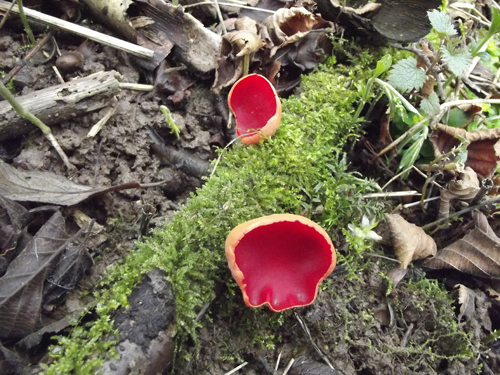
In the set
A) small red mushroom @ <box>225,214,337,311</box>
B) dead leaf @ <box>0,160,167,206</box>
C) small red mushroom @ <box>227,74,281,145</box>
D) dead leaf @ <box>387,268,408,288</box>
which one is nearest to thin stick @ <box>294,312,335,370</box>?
small red mushroom @ <box>225,214,337,311</box>

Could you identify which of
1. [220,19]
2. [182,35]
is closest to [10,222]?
[182,35]

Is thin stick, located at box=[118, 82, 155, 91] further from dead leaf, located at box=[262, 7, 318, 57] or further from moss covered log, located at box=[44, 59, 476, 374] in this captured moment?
dead leaf, located at box=[262, 7, 318, 57]

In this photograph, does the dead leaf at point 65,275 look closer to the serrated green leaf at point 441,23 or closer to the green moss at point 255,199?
the green moss at point 255,199

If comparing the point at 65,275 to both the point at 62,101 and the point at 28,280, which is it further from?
the point at 62,101

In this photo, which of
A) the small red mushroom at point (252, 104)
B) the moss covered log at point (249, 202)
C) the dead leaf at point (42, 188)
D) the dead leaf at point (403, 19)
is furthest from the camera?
the dead leaf at point (403, 19)

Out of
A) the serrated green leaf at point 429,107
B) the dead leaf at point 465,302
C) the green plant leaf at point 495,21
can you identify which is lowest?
the dead leaf at point 465,302

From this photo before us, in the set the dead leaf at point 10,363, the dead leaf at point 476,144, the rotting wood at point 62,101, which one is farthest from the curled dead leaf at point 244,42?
the dead leaf at point 10,363
